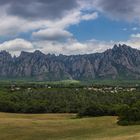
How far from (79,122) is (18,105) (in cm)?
6041

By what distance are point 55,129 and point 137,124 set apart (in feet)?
63.4

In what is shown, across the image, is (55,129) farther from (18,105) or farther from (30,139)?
(18,105)

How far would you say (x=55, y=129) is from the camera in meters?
77.8

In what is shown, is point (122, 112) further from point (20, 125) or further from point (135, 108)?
point (20, 125)

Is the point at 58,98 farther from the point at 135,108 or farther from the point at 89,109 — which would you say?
the point at 135,108

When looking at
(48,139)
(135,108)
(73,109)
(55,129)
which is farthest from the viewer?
(73,109)

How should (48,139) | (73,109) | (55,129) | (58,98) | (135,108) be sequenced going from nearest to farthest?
(48,139)
(55,129)
(135,108)
(73,109)
(58,98)

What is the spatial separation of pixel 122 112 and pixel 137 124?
7.42 meters

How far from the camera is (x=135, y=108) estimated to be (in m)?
91.3

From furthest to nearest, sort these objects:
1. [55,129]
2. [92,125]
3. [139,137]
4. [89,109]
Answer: [89,109]
[92,125]
[55,129]
[139,137]

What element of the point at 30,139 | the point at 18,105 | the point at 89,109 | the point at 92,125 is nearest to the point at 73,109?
the point at 18,105

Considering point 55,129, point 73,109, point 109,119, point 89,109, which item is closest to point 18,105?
point 73,109

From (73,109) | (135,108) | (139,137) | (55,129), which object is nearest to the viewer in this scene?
(139,137)

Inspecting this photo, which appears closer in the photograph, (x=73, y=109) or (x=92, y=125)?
(x=92, y=125)
